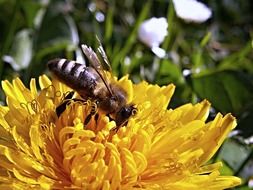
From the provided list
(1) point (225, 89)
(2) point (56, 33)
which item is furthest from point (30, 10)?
(1) point (225, 89)

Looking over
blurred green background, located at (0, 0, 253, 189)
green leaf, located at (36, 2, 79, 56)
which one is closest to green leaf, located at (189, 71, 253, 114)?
blurred green background, located at (0, 0, 253, 189)

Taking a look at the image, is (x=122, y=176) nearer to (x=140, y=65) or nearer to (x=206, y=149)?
(x=206, y=149)

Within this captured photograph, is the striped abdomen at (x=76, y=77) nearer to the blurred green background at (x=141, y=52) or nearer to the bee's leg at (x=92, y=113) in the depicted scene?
the bee's leg at (x=92, y=113)

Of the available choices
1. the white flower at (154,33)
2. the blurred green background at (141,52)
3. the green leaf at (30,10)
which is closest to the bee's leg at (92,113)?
the blurred green background at (141,52)

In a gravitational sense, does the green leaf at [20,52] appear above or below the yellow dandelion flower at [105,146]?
below

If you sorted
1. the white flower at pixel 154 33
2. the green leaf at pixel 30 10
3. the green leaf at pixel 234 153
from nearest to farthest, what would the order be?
the green leaf at pixel 234 153, the white flower at pixel 154 33, the green leaf at pixel 30 10

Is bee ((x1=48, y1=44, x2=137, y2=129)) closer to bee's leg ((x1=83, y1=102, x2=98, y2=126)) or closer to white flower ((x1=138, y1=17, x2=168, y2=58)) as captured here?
bee's leg ((x1=83, y1=102, x2=98, y2=126))
